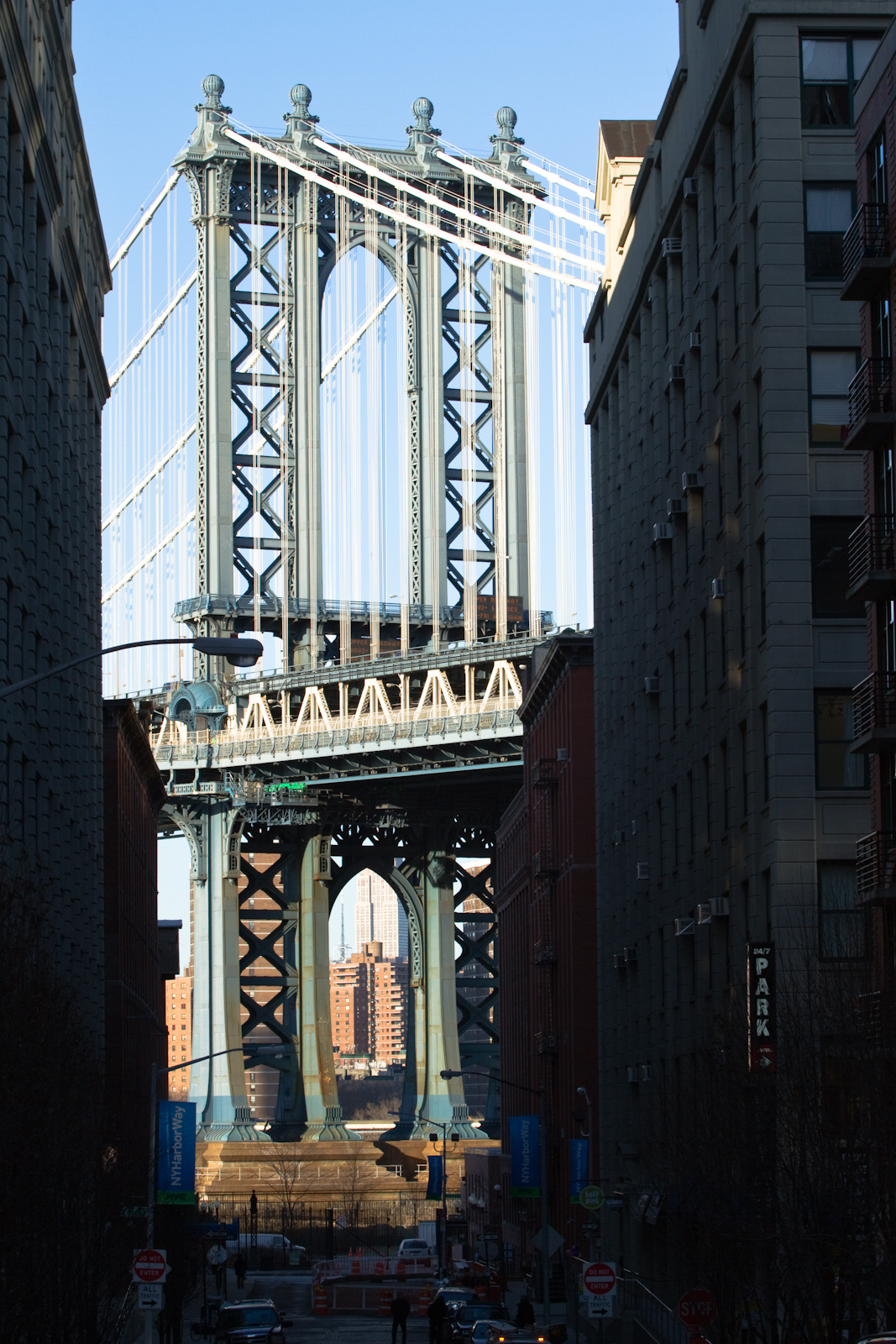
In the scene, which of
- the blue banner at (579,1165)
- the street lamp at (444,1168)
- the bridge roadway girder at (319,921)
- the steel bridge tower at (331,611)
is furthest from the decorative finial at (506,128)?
the blue banner at (579,1165)

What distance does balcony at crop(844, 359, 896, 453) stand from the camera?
111 ft

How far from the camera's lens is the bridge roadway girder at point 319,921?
113 meters

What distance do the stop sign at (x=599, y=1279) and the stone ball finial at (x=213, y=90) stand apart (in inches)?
3515

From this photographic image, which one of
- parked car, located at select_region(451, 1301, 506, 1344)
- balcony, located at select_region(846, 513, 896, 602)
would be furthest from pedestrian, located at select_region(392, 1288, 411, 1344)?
balcony, located at select_region(846, 513, 896, 602)

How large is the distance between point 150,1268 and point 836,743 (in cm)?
1460

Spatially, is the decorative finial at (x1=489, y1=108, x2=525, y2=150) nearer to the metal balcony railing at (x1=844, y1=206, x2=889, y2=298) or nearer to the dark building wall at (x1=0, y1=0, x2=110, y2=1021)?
the dark building wall at (x1=0, y1=0, x2=110, y2=1021)

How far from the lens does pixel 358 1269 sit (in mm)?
79188

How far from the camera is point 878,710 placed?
34094 millimetres

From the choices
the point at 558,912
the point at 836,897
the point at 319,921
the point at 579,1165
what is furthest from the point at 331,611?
the point at 836,897

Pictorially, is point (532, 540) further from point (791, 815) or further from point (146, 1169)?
point (791, 815)

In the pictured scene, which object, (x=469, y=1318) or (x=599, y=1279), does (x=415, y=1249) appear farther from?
(x=599, y=1279)

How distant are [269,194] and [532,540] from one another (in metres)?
24.2

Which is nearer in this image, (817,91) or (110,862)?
(817,91)

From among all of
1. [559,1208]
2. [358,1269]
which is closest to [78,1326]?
[559,1208]
